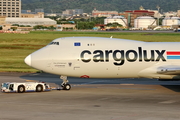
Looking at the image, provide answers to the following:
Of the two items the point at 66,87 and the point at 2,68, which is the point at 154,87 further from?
the point at 2,68

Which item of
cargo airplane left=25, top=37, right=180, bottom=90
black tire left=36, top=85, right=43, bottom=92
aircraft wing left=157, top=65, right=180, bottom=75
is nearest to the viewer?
aircraft wing left=157, top=65, right=180, bottom=75

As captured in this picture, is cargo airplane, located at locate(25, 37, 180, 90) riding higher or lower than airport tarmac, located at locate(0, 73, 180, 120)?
higher

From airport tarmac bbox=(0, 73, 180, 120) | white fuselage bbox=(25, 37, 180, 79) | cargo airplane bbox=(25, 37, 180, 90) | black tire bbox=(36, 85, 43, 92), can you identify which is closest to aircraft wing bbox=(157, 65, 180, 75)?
cargo airplane bbox=(25, 37, 180, 90)

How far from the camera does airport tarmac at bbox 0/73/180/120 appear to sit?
86.6 ft

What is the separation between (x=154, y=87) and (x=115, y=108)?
12.6 metres

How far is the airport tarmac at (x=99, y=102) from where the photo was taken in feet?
86.6

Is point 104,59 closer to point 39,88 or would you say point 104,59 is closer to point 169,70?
point 169,70

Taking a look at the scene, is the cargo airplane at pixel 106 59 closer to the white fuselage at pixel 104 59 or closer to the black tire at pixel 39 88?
the white fuselage at pixel 104 59

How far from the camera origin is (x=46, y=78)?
156 ft

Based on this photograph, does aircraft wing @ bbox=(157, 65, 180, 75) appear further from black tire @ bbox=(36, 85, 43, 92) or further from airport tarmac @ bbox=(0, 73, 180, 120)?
black tire @ bbox=(36, 85, 43, 92)

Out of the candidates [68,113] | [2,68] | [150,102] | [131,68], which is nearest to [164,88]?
[131,68]

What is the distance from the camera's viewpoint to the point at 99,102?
31.6 metres

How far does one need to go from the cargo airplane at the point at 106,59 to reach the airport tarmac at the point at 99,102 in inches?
75.4

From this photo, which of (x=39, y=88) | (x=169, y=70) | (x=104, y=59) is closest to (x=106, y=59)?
(x=104, y=59)
